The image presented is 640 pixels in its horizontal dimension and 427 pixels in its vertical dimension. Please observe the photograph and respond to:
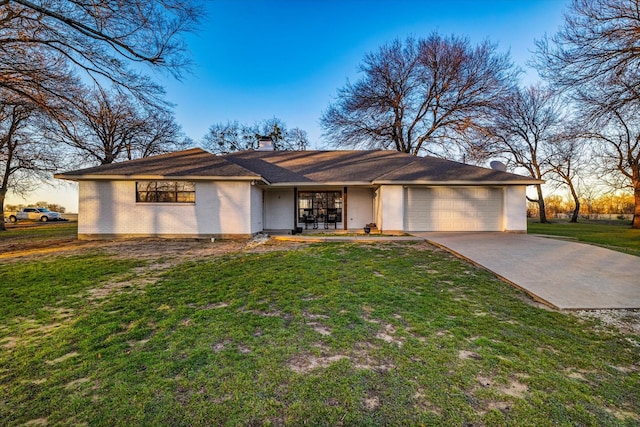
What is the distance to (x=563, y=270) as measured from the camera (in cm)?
610

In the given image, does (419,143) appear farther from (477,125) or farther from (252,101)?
(252,101)

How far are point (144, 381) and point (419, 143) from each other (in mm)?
23738

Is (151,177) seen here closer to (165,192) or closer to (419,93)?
(165,192)

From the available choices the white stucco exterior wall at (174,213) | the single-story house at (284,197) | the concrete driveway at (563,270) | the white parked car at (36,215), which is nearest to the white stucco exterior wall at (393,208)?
the single-story house at (284,197)

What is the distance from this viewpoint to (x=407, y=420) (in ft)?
6.48

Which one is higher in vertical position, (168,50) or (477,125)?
(477,125)

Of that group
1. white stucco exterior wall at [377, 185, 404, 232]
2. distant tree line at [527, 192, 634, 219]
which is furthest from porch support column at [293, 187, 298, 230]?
distant tree line at [527, 192, 634, 219]

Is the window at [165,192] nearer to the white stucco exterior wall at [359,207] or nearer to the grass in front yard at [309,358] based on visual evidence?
the grass in front yard at [309,358]

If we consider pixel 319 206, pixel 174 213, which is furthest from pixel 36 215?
pixel 319 206

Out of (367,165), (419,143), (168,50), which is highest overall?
(419,143)

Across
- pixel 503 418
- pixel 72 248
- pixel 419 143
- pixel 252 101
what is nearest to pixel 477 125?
pixel 419 143

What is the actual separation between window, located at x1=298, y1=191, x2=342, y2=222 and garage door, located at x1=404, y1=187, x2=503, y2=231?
3.78 meters

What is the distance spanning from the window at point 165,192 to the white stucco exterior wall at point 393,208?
822 cm

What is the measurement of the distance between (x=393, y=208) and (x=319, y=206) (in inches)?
165
